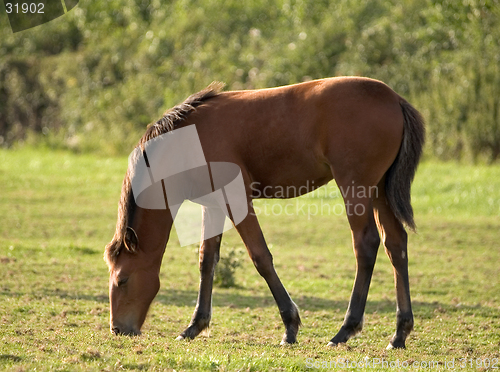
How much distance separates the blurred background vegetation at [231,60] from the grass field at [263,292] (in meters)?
3.23

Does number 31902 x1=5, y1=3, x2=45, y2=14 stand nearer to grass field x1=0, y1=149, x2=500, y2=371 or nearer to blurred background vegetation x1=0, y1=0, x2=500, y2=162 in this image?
grass field x1=0, y1=149, x2=500, y2=371

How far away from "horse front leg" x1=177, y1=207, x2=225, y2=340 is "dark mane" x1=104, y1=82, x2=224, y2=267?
723 mm

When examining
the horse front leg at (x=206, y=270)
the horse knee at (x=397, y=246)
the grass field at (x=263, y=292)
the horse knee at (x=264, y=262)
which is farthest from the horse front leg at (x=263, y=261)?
the horse knee at (x=397, y=246)

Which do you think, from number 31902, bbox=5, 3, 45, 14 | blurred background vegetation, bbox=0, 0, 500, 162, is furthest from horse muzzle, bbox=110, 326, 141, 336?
blurred background vegetation, bbox=0, 0, 500, 162

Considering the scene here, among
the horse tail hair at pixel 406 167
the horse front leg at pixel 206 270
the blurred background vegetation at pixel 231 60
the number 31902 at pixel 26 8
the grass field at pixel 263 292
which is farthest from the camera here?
the blurred background vegetation at pixel 231 60

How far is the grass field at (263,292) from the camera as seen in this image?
13.2 feet

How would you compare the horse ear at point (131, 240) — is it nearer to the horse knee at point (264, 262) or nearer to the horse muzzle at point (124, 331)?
the horse muzzle at point (124, 331)

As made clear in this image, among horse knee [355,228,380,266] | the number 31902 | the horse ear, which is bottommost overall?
horse knee [355,228,380,266]

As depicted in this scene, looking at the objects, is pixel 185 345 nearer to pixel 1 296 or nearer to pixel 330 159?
pixel 330 159

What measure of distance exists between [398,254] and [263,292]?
102 inches

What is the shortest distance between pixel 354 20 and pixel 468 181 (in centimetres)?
880

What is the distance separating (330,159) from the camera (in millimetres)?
4590

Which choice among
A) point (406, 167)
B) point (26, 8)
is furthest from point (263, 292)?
point (26, 8)

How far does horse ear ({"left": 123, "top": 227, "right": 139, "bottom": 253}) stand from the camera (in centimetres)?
448
